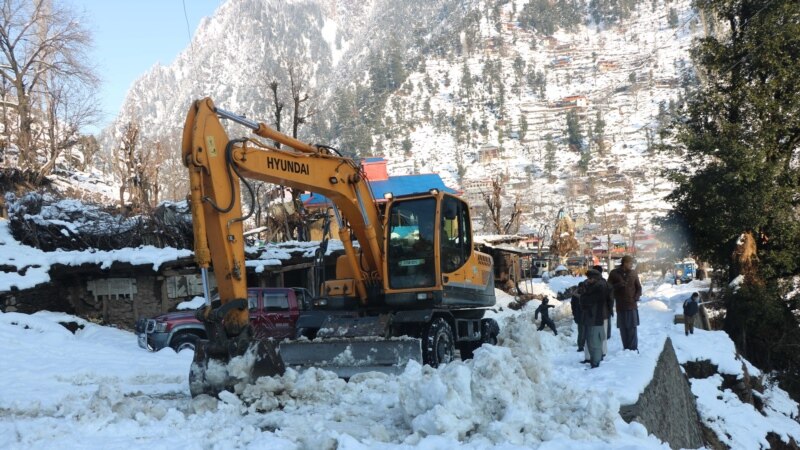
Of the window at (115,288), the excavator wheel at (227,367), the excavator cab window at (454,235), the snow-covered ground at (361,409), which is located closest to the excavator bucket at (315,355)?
the excavator wheel at (227,367)

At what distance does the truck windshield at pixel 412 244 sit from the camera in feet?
37.2

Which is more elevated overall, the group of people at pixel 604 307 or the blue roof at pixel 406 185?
the blue roof at pixel 406 185

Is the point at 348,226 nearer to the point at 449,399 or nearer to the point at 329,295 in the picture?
the point at 329,295

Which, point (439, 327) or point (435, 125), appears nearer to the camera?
point (439, 327)

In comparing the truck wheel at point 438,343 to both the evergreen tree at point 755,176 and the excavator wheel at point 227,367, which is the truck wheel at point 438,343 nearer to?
the excavator wheel at point 227,367

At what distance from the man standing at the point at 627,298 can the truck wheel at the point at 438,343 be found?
3.32m

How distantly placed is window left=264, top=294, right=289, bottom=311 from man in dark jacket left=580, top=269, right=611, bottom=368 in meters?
7.50

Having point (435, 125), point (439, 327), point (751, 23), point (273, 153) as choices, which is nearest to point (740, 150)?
point (751, 23)

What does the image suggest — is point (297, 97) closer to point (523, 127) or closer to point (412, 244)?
point (412, 244)

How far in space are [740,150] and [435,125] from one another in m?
163

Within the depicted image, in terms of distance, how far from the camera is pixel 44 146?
34156mm

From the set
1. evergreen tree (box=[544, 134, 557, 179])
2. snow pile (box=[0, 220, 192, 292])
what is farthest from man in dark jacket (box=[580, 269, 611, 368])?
evergreen tree (box=[544, 134, 557, 179])

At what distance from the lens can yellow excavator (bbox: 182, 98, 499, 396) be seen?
8.37m

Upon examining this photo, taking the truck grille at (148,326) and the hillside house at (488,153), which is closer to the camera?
the truck grille at (148,326)
